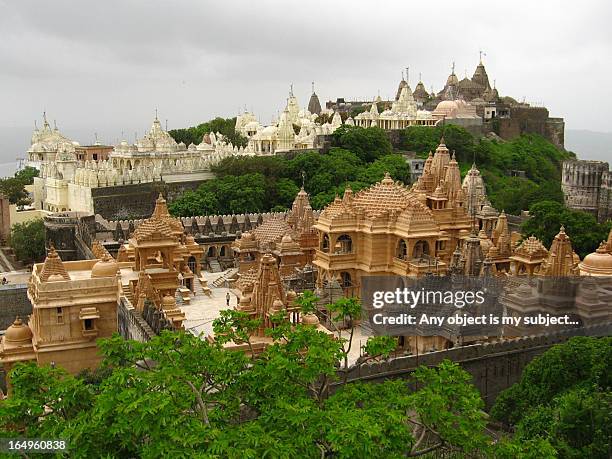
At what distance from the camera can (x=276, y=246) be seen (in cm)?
3422

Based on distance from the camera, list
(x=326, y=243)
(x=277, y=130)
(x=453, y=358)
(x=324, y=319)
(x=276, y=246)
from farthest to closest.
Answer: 1. (x=277, y=130)
2. (x=276, y=246)
3. (x=326, y=243)
4. (x=324, y=319)
5. (x=453, y=358)

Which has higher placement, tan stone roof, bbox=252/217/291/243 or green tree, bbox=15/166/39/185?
green tree, bbox=15/166/39/185

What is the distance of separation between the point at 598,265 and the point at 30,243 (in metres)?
34.3

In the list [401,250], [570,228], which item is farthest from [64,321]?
[570,228]

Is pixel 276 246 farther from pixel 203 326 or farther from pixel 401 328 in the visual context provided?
pixel 401 328

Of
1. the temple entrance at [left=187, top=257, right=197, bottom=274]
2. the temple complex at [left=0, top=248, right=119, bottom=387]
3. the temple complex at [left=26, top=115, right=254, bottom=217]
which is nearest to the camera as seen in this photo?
the temple complex at [left=0, top=248, right=119, bottom=387]

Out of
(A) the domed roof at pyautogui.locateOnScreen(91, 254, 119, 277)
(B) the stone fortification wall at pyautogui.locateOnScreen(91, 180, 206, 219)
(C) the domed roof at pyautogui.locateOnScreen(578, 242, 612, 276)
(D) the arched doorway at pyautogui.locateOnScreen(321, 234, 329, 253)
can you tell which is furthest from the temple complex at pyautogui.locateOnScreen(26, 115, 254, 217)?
(C) the domed roof at pyautogui.locateOnScreen(578, 242, 612, 276)

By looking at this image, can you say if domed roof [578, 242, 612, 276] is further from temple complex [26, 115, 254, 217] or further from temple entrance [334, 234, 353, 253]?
temple complex [26, 115, 254, 217]

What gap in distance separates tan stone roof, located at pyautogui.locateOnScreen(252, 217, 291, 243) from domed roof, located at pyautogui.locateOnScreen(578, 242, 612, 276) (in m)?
14.2

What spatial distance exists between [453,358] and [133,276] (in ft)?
43.9

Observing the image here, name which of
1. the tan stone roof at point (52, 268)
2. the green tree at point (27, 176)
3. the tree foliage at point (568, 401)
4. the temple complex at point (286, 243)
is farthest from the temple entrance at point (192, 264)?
the green tree at point (27, 176)

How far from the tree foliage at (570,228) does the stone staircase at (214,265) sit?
17632 mm

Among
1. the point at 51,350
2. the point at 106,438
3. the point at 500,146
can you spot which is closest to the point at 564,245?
the point at 51,350

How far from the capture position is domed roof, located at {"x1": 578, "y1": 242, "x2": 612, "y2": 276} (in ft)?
88.4
